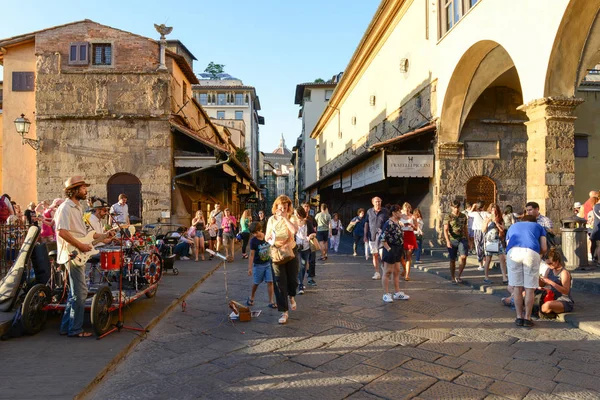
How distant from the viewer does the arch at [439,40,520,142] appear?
11.9 m

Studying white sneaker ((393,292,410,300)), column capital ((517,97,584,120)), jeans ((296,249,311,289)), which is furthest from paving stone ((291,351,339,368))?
column capital ((517,97,584,120))

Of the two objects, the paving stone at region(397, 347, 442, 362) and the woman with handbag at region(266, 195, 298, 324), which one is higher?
the woman with handbag at region(266, 195, 298, 324)

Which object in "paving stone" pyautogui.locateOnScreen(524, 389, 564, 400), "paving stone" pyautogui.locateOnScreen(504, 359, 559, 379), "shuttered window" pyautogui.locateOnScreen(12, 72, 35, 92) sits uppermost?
"shuttered window" pyautogui.locateOnScreen(12, 72, 35, 92)

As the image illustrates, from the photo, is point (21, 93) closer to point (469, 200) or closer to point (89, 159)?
point (89, 159)

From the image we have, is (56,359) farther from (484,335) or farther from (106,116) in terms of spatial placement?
(106,116)

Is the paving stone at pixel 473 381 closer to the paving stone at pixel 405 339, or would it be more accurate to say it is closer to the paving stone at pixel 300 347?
the paving stone at pixel 405 339

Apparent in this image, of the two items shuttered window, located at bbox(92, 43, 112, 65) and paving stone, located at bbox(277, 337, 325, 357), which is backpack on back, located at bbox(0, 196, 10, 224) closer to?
paving stone, located at bbox(277, 337, 325, 357)

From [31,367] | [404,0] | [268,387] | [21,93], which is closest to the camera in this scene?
[268,387]

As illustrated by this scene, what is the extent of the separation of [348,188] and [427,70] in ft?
25.2

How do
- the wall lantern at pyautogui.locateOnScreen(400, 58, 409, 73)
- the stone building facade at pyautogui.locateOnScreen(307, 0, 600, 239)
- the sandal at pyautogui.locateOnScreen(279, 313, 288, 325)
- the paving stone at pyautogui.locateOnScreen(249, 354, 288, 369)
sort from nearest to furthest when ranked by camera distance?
the paving stone at pyautogui.locateOnScreen(249, 354, 288, 369) → the sandal at pyautogui.locateOnScreen(279, 313, 288, 325) → the stone building facade at pyautogui.locateOnScreen(307, 0, 600, 239) → the wall lantern at pyautogui.locateOnScreen(400, 58, 409, 73)

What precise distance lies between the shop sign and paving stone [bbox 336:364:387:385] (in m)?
10.2

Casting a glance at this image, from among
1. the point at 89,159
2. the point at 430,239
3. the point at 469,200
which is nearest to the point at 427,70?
the point at 469,200

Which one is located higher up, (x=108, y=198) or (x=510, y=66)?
(x=510, y=66)

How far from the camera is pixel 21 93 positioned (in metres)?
15.8
